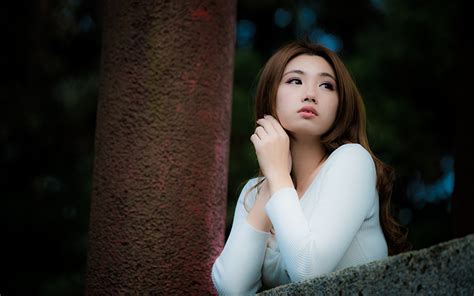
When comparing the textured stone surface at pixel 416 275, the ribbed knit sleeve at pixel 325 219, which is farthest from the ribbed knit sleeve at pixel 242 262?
the textured stone surface at pixel 416 275

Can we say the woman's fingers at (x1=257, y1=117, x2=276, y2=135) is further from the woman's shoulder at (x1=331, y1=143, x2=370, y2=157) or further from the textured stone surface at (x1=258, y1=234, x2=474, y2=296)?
the textured stone surface at (x1=258, y1=234, x2=474, y2=296)

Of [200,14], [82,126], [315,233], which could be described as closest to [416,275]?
[315,233]

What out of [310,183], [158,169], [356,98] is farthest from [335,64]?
[158,169]

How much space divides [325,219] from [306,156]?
1.60 ft

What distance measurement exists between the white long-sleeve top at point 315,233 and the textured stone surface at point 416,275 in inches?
13.5

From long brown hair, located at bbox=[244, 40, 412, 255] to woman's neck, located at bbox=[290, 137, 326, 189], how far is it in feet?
0.11

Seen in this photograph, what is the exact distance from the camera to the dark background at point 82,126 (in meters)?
5.57

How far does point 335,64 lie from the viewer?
212 cm

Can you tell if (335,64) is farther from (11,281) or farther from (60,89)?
(60,89)

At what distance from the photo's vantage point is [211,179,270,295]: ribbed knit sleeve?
1927 mm

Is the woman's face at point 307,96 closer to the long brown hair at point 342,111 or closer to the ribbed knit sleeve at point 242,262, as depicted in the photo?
the long brown hair at point 342,111

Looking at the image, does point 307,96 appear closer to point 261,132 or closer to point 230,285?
point 261,132

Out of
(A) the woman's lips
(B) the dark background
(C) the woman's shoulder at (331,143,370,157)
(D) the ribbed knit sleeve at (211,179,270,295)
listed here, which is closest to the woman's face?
(A) the woman's lips

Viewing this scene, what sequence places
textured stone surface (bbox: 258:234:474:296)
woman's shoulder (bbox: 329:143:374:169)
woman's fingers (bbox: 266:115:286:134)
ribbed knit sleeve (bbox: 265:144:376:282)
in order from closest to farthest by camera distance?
textured stone surface (bbox: 258:234:474:296)
ribbed knit sleeve (bbox: 265:144:376:282)
woman's shoulder (bbox: 329:143:374:169)
woman's fingers (bbox: 266:115:286:134)
